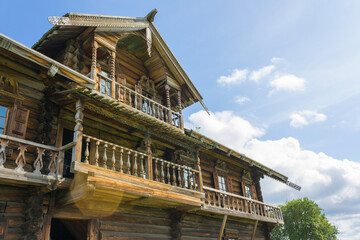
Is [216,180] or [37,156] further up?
[216,180]

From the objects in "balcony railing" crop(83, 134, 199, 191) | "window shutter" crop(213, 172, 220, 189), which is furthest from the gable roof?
"window shutter" crop(213, 172, 220, 189)

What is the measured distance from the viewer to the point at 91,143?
10133 millimetres

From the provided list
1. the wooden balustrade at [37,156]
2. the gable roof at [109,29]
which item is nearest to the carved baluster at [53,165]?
the wooden balustrade at [37,156]

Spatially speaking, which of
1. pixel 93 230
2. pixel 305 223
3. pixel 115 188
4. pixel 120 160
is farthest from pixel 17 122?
pixel 305 223

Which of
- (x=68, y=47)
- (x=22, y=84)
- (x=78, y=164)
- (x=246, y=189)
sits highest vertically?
(x=68, y=47)

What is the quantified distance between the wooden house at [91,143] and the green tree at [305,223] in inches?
1198

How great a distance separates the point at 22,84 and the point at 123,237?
6.00 metres

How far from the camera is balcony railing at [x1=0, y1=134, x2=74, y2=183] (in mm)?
7023

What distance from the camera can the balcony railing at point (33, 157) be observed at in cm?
702

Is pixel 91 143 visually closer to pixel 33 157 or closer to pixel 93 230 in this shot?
pixel 33 157

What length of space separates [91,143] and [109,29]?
5016 mm

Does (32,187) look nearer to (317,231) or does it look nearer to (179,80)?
(179,80)

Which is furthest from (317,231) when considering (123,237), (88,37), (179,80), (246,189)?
(88,37)

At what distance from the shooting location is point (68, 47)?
11.1 meters
